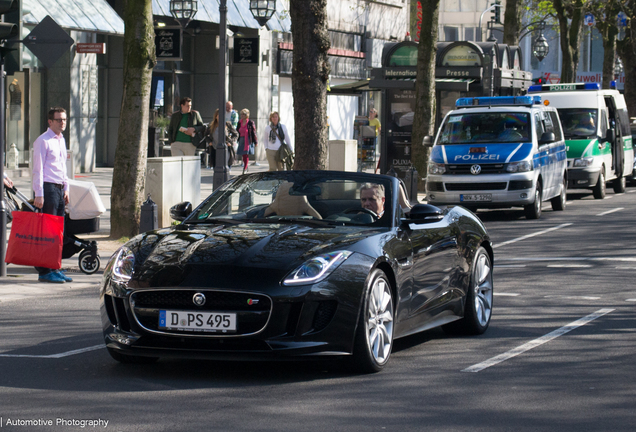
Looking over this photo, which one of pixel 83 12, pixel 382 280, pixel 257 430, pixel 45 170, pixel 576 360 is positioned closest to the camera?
pixel 257 430

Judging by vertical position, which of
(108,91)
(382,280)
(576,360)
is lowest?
(576,360)

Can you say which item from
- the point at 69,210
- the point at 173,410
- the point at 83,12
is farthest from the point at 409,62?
the point at 173,410

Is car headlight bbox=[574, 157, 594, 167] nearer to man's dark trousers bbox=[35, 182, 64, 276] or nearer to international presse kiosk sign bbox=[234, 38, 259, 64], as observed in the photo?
international presse kiosk sign bbox=[234, 38, 259, 64]

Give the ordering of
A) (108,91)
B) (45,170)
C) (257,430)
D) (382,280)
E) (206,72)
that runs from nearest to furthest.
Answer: (257,430) < (382,280) < (45,170) < (108,91) < (206,72)

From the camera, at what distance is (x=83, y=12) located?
27266 millimetres

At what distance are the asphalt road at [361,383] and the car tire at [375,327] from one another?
11 centimetres

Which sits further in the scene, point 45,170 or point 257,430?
point 45,170

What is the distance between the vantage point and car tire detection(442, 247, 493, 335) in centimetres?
843

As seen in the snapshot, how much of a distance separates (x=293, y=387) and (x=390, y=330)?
900mm

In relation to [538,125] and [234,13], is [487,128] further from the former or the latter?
[234,13]

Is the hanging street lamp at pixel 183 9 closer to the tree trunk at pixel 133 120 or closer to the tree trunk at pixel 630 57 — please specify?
the tree trunk at pixel 133 120

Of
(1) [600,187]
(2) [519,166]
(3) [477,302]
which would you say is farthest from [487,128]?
(3) [477,302]

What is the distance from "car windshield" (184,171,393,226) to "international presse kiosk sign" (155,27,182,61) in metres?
20.2

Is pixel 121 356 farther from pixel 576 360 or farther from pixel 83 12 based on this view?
pixel 83 12
